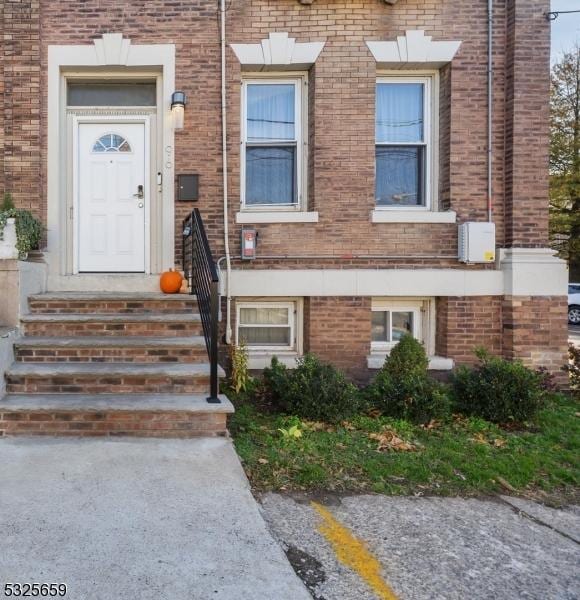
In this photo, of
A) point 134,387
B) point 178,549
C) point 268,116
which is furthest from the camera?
point 268,116

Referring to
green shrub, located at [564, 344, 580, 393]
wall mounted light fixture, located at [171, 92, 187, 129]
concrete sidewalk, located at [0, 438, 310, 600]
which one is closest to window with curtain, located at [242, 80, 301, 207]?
wall mounted light fixture, located at [171, 92, 187, 129]

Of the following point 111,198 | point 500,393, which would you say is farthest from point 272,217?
point 500,393

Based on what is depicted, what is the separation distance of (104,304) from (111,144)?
8.17 ft

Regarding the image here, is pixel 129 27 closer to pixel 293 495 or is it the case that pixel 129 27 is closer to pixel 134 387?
pixel 134 387

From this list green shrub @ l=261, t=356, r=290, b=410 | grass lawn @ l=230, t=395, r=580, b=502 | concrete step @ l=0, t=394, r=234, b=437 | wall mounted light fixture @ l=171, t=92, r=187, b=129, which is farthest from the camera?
wall mounted light fixture @ l=171, t=92, r=187, b=129

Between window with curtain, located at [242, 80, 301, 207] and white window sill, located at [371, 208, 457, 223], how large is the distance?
1.13m

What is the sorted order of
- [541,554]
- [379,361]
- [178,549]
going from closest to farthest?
1. [178,549]
2. [541,554]
3. [379,361]

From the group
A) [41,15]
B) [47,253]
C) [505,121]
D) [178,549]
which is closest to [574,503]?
[178,549]

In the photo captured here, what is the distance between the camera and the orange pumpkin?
229 inches

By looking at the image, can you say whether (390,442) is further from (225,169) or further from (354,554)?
(225,169)

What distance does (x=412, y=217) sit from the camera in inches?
242

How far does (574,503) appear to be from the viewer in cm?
340

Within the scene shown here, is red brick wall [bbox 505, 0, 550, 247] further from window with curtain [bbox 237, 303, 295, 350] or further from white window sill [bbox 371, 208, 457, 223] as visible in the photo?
window with curtain [bbox 237, 303, 295, 350]

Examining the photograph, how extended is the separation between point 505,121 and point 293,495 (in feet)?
17.7
